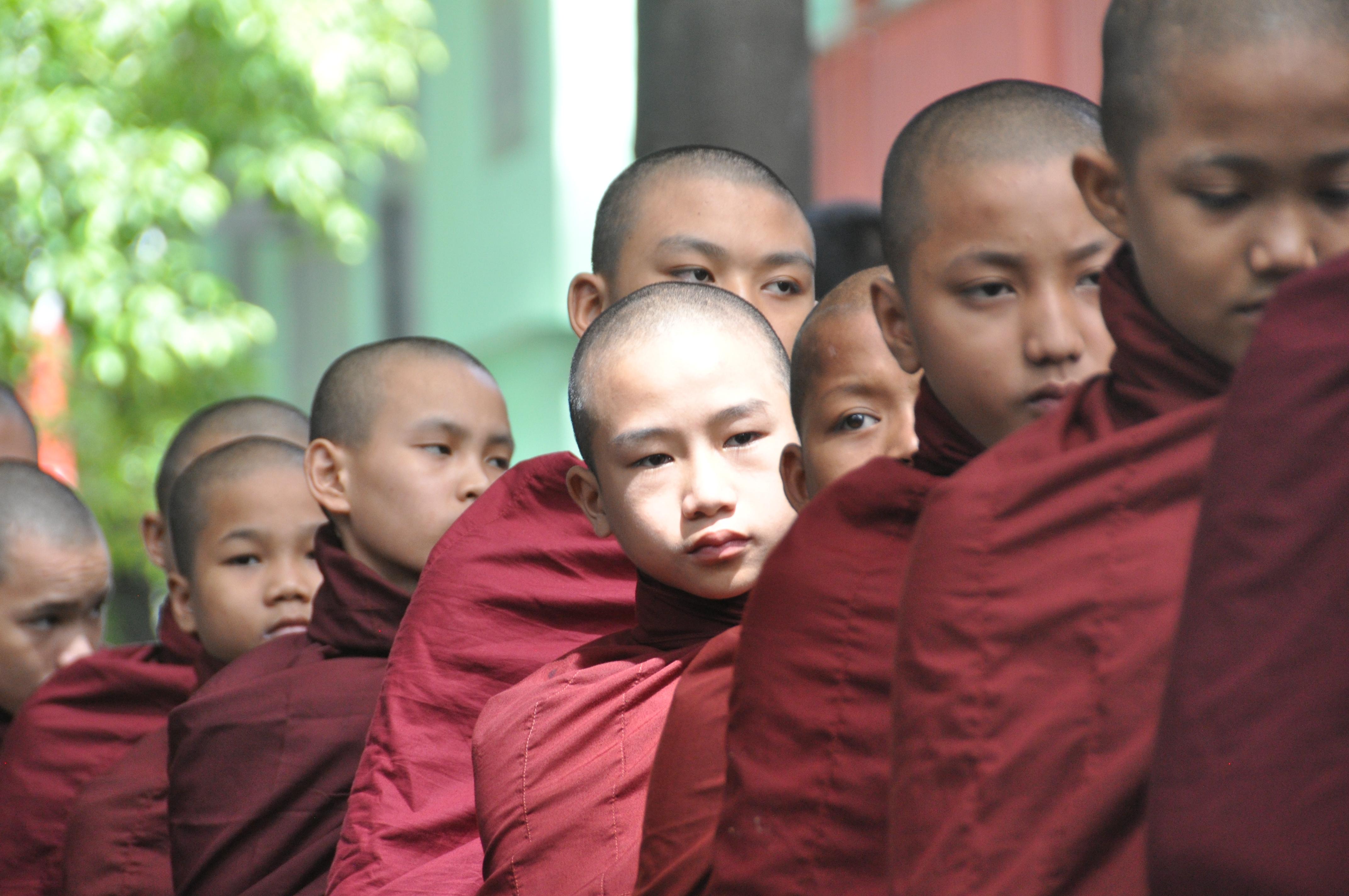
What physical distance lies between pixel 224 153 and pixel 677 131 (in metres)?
4.74

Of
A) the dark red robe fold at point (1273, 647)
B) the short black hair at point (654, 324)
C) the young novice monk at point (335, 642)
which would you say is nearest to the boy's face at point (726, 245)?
the short black hair at point (654, 324)

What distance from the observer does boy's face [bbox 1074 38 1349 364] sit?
125 cm

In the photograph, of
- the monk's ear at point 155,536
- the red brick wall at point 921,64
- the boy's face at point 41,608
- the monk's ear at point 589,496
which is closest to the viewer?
the monk's ear at point 589,496

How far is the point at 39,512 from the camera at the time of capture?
432cm

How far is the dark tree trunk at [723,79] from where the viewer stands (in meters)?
3.83

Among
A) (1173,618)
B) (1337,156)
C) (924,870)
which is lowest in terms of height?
(924,870)

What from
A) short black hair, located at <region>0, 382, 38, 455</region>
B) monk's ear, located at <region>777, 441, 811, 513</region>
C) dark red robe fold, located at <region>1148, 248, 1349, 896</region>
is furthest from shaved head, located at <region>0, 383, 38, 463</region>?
dark red robe fold, located at <region>1148, 248, 1349, 896</region>

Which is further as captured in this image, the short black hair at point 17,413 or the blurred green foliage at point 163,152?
the blurred green foliage at point 163,152

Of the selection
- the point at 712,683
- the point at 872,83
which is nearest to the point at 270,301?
the point at 872,83

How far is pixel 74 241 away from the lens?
291 inches

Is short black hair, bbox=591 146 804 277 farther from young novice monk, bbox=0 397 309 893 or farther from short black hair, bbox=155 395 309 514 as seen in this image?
short black hair, bbox=155 395 309 514

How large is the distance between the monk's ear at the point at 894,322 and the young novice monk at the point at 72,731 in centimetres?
242

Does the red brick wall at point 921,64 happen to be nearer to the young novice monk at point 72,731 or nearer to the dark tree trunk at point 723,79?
the dark tree trunk at point 723,79

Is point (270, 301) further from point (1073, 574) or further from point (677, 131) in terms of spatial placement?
point (1073, 574)
